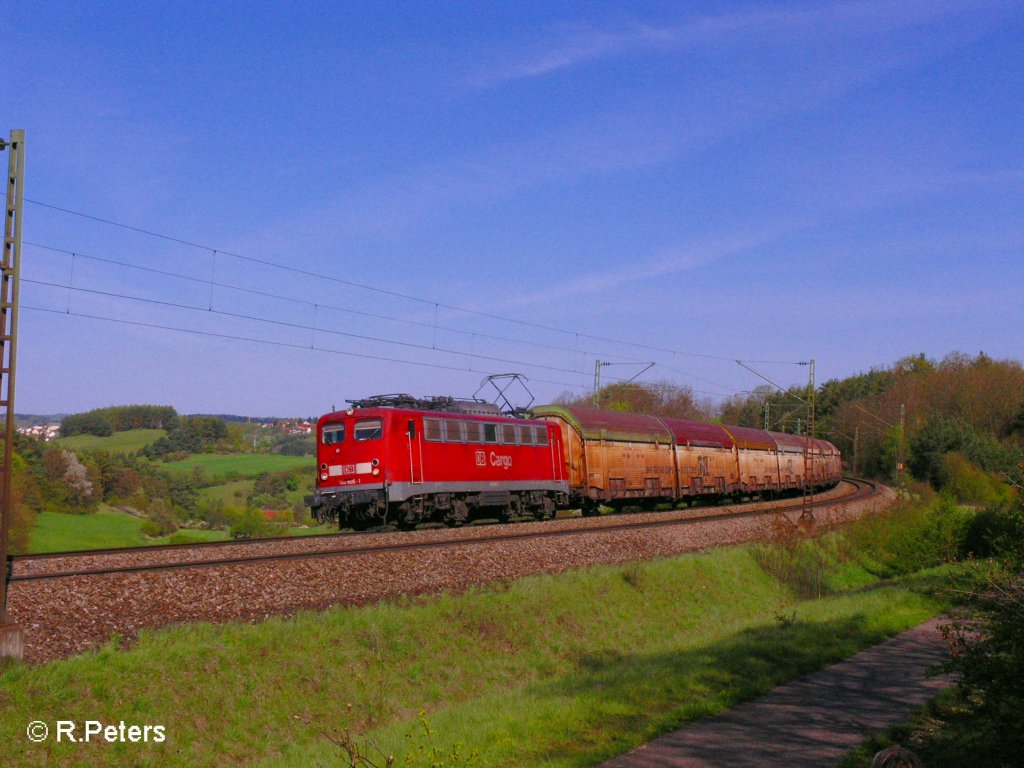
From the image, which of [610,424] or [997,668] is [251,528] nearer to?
[610,424]

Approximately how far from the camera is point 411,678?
13961 mm

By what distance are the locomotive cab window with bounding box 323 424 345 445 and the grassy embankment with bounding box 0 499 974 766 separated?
7.98m

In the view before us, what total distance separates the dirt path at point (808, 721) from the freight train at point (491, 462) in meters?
13.6

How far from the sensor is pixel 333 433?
82.6 ft

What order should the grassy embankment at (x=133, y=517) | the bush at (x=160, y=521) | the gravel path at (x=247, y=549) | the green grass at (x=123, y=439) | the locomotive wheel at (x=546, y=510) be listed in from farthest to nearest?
the green grass at (x=123, y=439) < the bush at (x=160, y=521) < the grassy embankment at (x=133, y=517) < the locomotive wheel at (x=546, y=510) < the gravel path at (x=247, y=549)

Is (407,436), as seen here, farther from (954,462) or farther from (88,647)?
(954,462)

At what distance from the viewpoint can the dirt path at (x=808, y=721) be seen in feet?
27.7

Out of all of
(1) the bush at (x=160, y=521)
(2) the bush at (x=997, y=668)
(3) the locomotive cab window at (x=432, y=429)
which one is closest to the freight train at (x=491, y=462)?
(3) the locomotive cab window at (x=432, y=429)

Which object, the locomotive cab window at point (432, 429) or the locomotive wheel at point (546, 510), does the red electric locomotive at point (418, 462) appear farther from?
the locomotive wheel at point (546, 510)

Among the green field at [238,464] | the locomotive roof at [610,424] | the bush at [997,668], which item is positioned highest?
the locomotive roof at [610,424]

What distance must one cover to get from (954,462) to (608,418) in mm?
40685

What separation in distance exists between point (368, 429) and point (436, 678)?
1072 centimetres

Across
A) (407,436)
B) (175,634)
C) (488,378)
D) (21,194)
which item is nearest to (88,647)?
(175,634)

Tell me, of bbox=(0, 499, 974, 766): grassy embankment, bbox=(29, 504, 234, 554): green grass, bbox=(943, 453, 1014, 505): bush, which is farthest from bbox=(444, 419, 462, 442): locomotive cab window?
bbox=(943, 453, 1014, 505): bush
